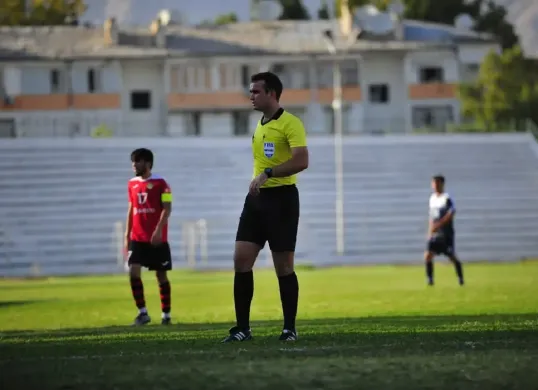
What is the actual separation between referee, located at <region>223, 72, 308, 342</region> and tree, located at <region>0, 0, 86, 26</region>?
239ft

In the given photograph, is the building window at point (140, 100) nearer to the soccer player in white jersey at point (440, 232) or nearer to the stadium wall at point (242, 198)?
the stadium wall at point (242, 198)

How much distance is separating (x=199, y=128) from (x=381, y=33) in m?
9.68

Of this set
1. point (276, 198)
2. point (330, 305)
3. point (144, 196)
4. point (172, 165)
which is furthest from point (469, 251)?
Result: point (276, 198)

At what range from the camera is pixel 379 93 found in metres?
72.4

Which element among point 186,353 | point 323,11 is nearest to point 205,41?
point 323,11

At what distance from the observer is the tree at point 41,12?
8306 centimetres

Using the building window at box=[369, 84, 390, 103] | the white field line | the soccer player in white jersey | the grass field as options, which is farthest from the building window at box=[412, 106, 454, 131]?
the white field line

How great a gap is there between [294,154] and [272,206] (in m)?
0.41

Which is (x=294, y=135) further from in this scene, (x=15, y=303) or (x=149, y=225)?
(x=15, y=303)

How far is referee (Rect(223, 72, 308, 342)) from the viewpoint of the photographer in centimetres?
1096

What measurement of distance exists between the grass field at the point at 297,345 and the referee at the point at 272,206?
291mm

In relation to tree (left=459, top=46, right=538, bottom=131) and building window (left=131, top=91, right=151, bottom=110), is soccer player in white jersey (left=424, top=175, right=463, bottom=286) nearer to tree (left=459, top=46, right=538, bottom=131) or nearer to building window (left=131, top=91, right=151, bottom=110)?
tree (left=459, top=46, right=538, bottom=131)

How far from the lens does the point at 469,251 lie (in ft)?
143

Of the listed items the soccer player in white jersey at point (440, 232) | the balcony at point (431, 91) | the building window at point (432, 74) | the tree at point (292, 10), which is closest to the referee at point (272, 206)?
the soccer player in white jersey at point (440, 232)
